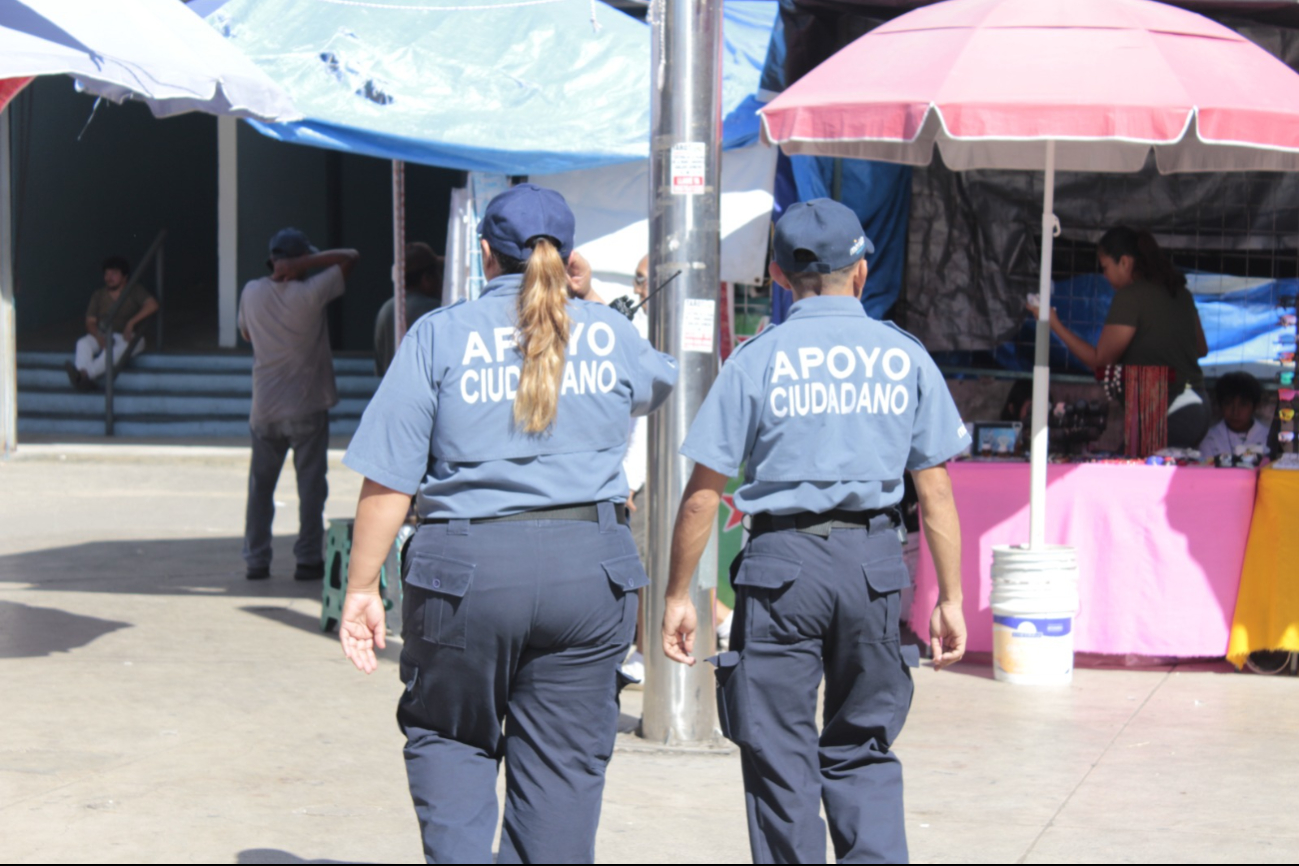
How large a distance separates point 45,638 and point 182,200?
14.5 meters

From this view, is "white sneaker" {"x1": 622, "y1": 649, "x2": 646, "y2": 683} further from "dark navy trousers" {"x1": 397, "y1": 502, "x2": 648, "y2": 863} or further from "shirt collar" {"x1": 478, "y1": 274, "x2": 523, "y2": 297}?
"shirt collar" {"x1": 478, "y1": 274, "x2": 523, "y2": 297}

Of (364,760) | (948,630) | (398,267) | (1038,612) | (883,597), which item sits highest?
(398,267)

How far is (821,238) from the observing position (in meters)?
3.52

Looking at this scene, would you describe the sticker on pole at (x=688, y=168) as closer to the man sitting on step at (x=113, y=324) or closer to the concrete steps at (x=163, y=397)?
the concrete steps at (x=163, y=397)

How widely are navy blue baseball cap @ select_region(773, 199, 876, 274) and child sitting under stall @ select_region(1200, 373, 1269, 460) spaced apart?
451cm

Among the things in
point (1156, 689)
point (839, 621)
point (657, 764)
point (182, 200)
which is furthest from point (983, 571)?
point (182, 200)

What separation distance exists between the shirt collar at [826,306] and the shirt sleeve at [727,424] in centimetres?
21

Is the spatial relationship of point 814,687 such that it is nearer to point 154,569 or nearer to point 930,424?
point 930,424

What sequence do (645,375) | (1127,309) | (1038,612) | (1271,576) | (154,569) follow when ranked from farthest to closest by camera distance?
1. (154,569)
2. (1127,309)
3. (1271,576)
4. (1038,612)
5. (645,375)

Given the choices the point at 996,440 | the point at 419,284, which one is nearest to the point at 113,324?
the point at 419,284

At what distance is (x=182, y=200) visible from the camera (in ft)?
66.7

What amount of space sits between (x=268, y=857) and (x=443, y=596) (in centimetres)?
139

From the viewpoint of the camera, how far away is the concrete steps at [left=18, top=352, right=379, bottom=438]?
14.9 m

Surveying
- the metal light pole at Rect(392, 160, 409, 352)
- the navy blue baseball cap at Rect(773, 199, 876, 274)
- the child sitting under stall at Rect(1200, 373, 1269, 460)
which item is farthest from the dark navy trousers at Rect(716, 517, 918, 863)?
the metal light pole at Rect(392, 160, 409, 352)
